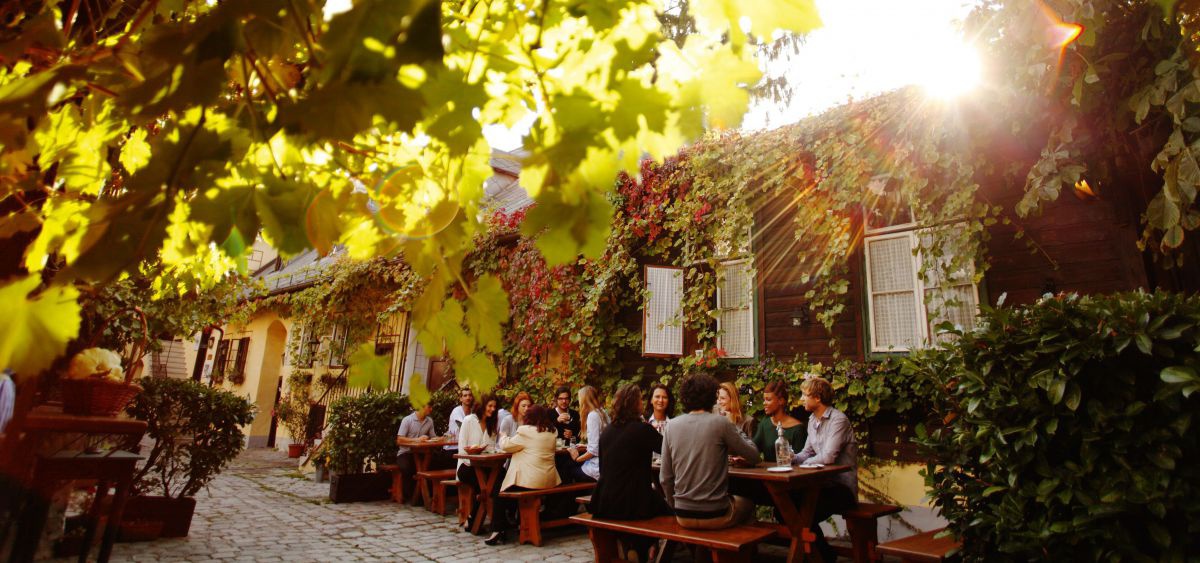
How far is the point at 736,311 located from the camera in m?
7.90

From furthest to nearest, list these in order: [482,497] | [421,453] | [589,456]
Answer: [421,453] → [589,456] → [482,497]

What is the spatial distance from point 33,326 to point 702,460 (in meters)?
3.94

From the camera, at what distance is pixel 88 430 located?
301cm

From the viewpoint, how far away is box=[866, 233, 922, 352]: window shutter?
263 inches

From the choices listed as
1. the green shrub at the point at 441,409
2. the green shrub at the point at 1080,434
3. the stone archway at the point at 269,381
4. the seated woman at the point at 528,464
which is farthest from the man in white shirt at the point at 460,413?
the stone archway at the point at 269,381

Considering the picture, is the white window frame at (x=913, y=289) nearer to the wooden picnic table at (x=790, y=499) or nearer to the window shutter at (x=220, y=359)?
the wooden picnic table at (x=790, y=499)

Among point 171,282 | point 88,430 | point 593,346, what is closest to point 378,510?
point 593,346

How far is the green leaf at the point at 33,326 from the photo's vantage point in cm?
60

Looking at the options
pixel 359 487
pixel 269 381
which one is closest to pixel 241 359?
pixel 269 381

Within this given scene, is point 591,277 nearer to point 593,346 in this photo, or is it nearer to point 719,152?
point 593,346

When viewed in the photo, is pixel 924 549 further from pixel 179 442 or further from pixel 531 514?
pixel 179 442

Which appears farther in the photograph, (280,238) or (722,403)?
(722,403)

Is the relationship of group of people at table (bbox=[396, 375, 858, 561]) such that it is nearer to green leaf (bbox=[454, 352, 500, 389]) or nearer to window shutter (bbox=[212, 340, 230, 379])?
green leaf (bbox=[454, 352, 500, 389])

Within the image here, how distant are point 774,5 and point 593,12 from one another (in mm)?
260
